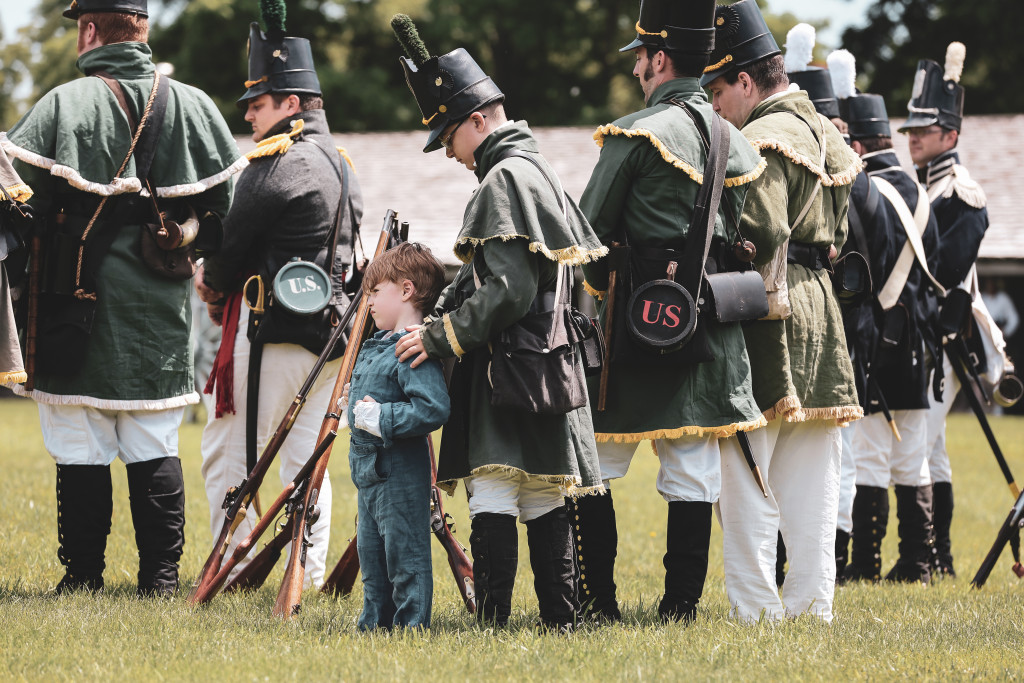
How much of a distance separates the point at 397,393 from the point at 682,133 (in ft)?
4.76

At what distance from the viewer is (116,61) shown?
5316mm

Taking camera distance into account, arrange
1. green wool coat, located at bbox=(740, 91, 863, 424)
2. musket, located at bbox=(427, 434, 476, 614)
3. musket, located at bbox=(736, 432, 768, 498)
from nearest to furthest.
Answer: musket, located at bbox=(427, 434, 476, 614) → musket, located at bbox=(736, 432, 768, 498) → green wool coat, located at bbox=(740, 91, 863, 424)

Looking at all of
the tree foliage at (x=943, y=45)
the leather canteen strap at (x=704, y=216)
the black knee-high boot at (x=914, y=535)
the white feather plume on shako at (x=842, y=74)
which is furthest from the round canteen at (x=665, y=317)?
the tree foliage at (x=943, y=45)

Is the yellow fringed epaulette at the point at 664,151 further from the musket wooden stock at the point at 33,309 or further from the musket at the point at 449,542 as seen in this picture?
the musket wooden stock at the point at 33,309

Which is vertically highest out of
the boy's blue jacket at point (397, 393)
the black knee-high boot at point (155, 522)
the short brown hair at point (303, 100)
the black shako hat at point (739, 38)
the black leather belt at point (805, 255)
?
the black shako hat at point (739, 38)

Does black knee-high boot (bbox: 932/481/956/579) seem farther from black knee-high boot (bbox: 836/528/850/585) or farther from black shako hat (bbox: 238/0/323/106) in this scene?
black shako hat (bbox: 238/0/323/106)

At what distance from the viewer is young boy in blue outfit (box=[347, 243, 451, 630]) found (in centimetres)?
430

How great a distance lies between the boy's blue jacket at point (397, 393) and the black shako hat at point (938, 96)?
433 centimetres

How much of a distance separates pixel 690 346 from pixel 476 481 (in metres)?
0.97

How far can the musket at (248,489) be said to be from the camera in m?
5.05

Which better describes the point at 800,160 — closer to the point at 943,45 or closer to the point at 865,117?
the point at 865,117

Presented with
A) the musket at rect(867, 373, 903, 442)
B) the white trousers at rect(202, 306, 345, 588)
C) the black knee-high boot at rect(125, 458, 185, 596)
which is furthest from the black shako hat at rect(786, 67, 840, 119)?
the black knee-high boot at rect(125, 458, 185, 596)

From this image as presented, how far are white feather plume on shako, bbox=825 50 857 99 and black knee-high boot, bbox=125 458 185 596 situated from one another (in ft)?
14.9

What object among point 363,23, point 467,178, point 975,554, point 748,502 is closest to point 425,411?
point 748,502
